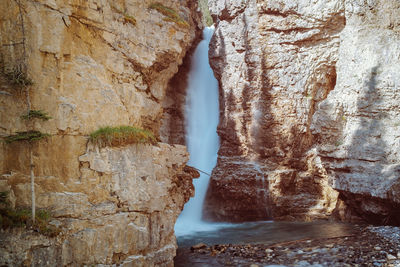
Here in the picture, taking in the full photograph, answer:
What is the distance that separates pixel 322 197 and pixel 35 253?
13590 millimetres

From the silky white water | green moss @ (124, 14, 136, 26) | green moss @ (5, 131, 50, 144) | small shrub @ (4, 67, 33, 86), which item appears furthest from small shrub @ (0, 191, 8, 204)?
the silky white water

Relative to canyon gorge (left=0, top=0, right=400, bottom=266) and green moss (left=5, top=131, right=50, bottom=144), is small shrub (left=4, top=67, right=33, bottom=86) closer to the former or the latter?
canyon gorge (left=0, top=0, right=400, bottom=266)

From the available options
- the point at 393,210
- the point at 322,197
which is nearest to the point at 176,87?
the point at 322,197

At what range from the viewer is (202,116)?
20266mm

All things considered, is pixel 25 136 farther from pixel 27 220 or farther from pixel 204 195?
pixel 204 195

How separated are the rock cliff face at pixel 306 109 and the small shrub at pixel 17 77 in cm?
1181

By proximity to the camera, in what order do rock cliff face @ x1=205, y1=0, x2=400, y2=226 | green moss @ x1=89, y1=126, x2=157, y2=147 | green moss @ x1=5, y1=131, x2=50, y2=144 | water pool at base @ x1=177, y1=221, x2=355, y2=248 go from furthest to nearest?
rock cliff face @ x1=205, y1=0, x2=400, y2=226 < water pool at base @ x1=177, y1=221, x2=355, y2=248 < green moss @ x1=89, y1=126, x2=157, y2=147 < green moss @ x1=5, y1=131, x2=50, y2=144

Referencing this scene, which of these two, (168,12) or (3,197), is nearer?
(3,197)

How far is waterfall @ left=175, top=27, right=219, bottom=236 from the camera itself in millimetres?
18844

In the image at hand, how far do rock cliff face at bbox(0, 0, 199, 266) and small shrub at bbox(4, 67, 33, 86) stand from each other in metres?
0.08

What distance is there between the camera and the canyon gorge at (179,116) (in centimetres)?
554

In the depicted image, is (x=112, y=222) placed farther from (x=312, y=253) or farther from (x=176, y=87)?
(x=176, y=87)

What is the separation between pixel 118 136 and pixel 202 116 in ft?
46.7

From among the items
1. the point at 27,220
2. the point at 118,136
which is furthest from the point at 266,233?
the point at 27,220
